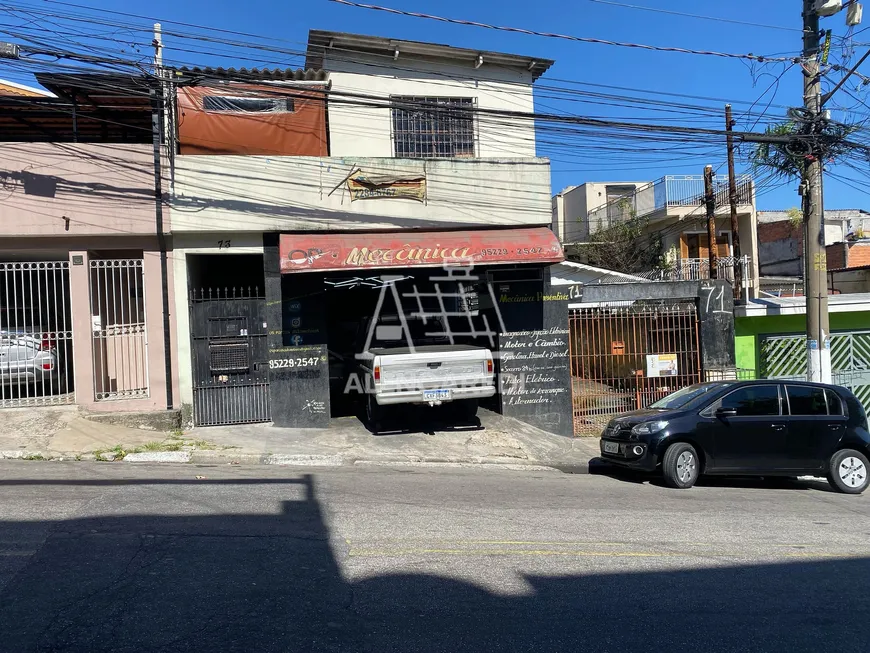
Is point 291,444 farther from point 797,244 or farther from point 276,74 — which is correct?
point 797,244

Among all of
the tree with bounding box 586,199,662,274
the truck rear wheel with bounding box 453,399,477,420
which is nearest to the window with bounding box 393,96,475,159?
the truck rear wheel with bounding box 453,399,477,420

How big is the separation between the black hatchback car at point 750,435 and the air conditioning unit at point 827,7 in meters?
6.89

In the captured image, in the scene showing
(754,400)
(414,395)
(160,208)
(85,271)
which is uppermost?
(160,208)

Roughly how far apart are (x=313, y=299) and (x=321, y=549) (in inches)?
292

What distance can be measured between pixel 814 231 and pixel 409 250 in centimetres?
759

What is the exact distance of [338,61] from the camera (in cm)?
1357

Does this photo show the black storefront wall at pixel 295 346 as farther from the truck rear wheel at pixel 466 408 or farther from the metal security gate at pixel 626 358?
the metal security gate at pixel 626 358

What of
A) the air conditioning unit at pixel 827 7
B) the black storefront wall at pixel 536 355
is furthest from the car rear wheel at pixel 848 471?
the air conditioning unit at pixel 827 7

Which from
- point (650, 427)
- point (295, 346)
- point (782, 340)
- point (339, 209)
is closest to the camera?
point (650, 427)

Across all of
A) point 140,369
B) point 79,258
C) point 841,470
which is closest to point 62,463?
point 140,369

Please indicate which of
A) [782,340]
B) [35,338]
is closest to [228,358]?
[35,338]

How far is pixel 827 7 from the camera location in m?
11.6

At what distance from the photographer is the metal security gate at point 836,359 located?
14.7 meters

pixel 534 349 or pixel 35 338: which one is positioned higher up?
pixel 35 338
